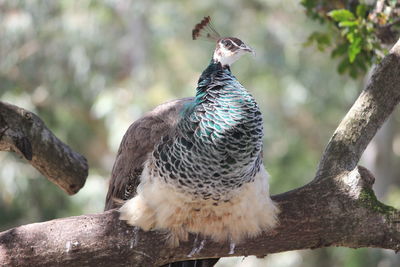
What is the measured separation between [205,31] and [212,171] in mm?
879

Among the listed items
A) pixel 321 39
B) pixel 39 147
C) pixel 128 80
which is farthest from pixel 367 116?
pixel 128 80

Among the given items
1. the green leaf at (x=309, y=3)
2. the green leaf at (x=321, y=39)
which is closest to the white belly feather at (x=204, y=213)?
the green leaf at (x=321, y=39)

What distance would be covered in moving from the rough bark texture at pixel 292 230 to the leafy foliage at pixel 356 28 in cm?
37

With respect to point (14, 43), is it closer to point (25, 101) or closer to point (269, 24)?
point (25, 101)

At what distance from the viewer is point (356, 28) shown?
418 cm

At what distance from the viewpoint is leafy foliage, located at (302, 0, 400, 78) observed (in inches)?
164

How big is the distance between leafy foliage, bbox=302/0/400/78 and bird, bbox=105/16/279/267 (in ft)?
2.55

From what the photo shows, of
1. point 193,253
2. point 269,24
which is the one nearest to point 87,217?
point 193,253

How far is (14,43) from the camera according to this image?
13.3 metres

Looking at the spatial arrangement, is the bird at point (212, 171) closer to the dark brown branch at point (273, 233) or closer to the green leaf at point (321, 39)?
the dark brown branch at point (273, 233)

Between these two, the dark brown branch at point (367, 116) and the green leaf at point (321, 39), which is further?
the green leaf at point (321, 39)

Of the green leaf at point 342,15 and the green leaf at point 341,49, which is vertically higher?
the green leaf at point 341,49

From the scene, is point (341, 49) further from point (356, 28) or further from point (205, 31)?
point (205, 31)

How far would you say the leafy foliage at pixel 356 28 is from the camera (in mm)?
4172
